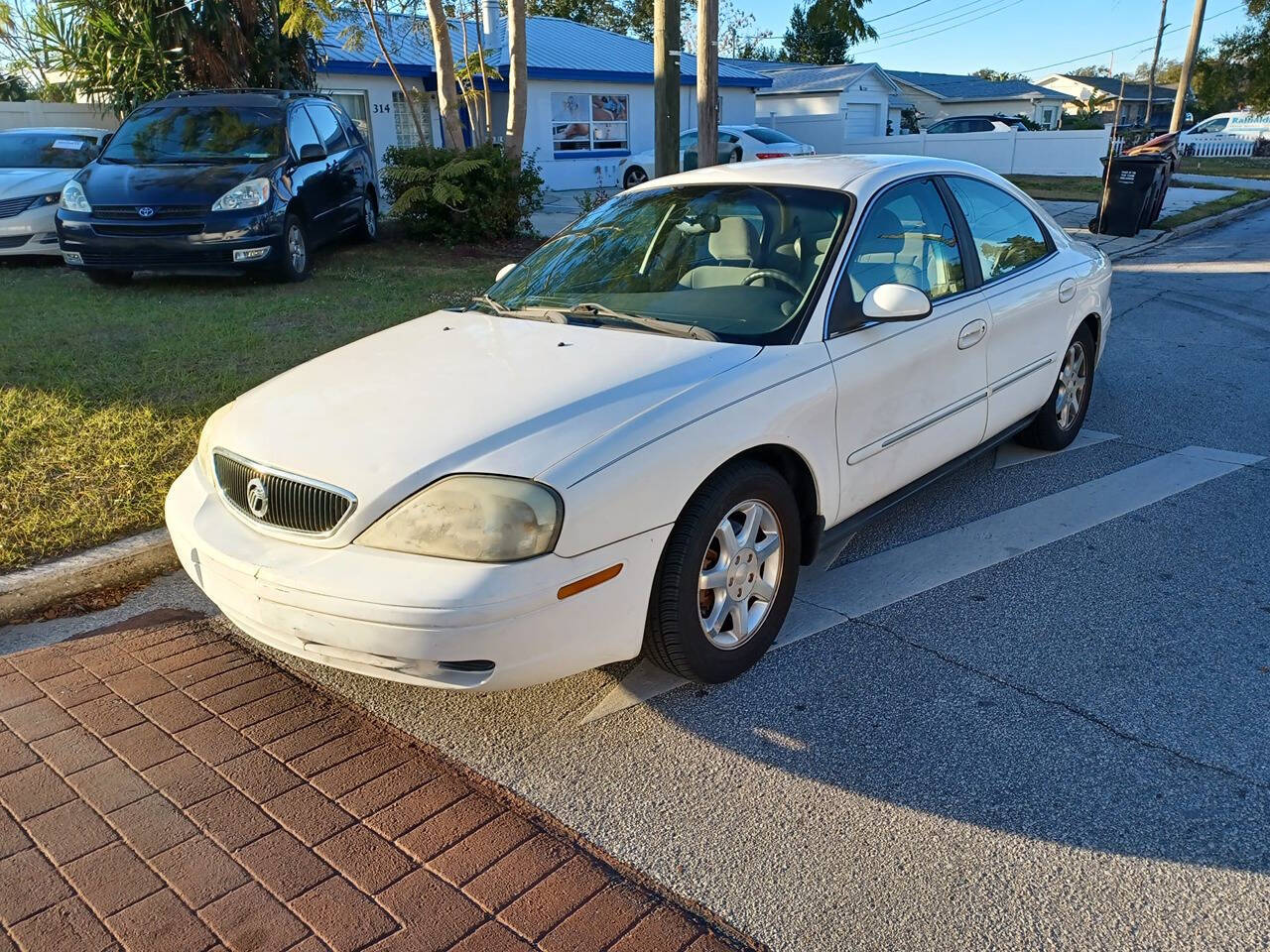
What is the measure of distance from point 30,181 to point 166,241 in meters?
3.47

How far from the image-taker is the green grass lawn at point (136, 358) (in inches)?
185

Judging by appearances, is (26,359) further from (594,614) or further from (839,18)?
(839,18)

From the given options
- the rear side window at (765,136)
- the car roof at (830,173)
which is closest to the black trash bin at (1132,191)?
the rear side window at (765,136)

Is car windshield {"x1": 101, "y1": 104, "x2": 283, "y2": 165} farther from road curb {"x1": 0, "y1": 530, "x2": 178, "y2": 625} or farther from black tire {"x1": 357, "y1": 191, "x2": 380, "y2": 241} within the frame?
road curb {"x1": 0, "y1": 530, "x2": 178, "y2": 625}

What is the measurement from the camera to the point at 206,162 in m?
9.59

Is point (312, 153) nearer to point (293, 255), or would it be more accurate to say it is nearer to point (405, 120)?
point (293, 255)

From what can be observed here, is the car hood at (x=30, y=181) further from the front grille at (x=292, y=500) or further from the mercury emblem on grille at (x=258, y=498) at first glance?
the mercury emblem on grille at (x=258, y=498)

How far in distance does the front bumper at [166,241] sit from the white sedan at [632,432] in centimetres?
560

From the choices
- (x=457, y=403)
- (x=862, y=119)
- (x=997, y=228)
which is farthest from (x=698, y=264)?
(x=862, y=119)

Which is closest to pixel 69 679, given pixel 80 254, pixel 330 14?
pixel 80 254

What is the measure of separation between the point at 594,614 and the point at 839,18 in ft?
28.9

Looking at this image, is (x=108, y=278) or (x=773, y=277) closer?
(x=773, y=277)

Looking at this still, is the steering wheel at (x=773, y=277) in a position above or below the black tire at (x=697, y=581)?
above

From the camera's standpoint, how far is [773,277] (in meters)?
3.78
